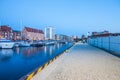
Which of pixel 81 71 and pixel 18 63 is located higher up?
pixel 81 71

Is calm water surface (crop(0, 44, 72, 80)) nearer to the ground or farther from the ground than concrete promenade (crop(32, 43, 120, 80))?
nearer to the ground

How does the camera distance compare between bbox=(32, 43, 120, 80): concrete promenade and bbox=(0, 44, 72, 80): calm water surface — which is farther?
bbox=(0, 44, 72, 80): calm water surface

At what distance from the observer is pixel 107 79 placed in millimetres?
7828

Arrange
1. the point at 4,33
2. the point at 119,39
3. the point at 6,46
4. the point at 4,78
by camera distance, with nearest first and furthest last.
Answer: the point at 4,78 → the point at 119,39 → the point at 6,46 → the point at 4,33

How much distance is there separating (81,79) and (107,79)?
3.90 ft

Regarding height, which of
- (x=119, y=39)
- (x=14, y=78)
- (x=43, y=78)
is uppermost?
(x=119, y=39)

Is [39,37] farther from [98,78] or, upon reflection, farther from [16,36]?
[98,78]

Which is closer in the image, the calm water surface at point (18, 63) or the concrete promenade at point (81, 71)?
the concrete promenade at point (81, 71)

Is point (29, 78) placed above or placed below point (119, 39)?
below

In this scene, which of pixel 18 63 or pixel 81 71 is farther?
pixel 18 63

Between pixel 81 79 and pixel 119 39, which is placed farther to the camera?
pixel 119 39

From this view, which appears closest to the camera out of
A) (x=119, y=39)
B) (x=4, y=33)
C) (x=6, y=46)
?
(x=119, y=39)

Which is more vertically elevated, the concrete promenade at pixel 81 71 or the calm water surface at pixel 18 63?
the concrete promenade at pixel 81 71

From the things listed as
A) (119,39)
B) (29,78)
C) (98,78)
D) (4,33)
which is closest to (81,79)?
(98,78)
